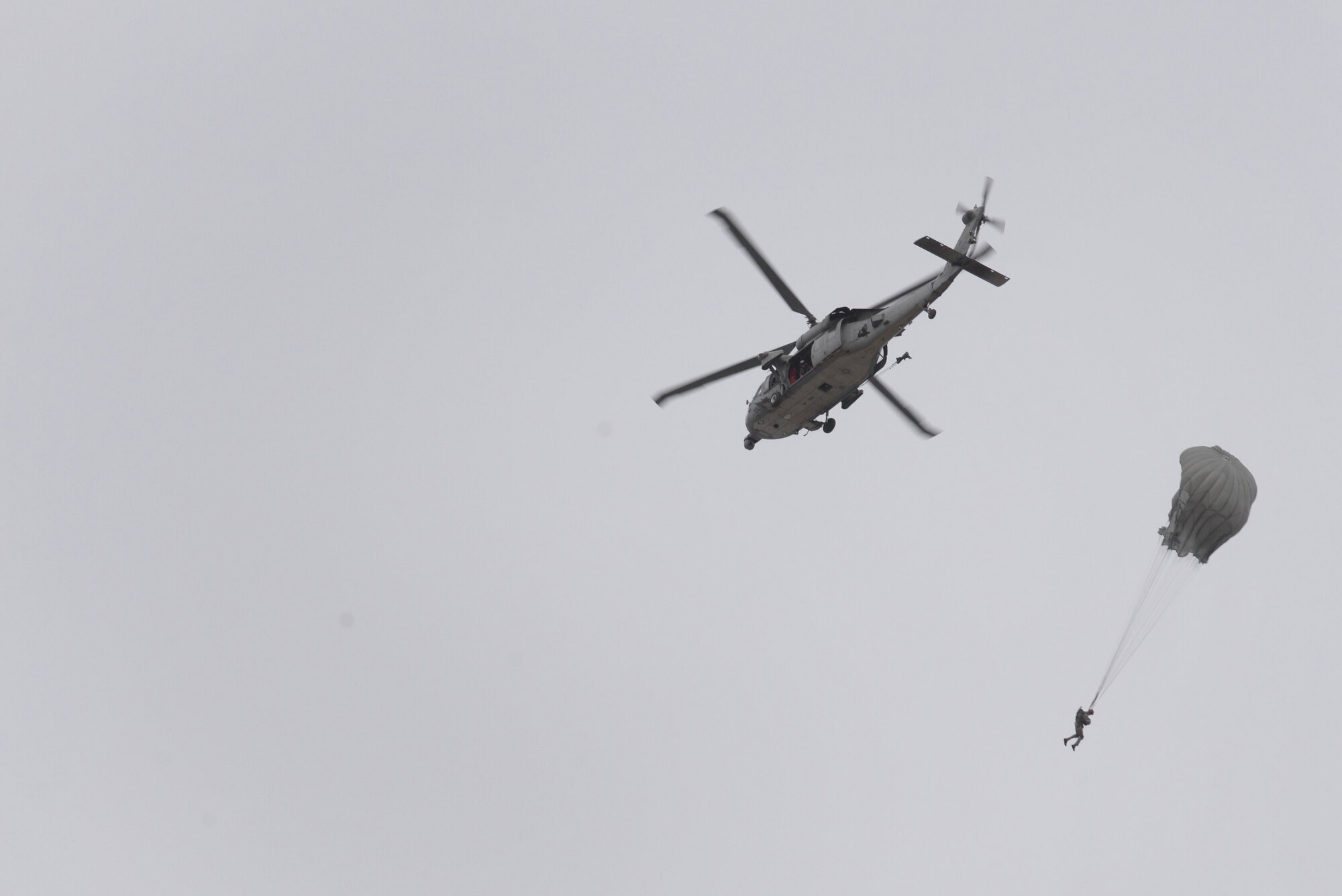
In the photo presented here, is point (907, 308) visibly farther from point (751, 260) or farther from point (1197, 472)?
point (1197, 472)

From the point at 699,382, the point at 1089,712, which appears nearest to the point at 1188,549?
the point at 1089,712

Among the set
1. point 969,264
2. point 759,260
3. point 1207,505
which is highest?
point 759,260

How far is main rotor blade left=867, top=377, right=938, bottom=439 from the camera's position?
57.1 meters

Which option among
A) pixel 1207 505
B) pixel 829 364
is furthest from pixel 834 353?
pixel 1207 505

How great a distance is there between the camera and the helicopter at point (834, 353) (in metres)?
50.7

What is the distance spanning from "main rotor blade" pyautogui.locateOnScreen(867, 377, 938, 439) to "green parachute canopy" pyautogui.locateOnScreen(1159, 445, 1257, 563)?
977cm

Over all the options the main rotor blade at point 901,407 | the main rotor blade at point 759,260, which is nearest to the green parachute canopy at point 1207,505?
the main rotor blade at point 901,407

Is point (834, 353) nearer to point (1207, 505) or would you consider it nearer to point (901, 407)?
point (901, 407)

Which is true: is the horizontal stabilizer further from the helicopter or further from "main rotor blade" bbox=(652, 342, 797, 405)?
"main rotor blade" bbox=(652, 342, 797, 405)

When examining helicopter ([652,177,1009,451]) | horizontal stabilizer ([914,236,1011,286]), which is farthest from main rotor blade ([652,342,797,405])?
horizontal stabilizer ([914,236,1011,286])

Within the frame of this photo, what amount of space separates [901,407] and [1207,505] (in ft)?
39.4

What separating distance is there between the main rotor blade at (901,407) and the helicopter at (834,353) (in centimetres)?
3

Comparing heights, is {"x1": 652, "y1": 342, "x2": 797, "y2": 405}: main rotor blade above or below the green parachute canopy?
above

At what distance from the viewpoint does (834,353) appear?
5450cm
